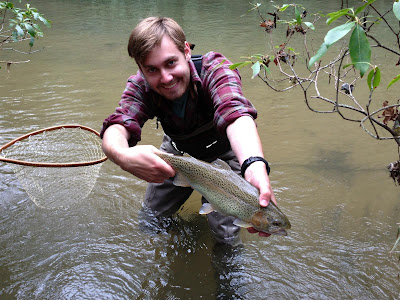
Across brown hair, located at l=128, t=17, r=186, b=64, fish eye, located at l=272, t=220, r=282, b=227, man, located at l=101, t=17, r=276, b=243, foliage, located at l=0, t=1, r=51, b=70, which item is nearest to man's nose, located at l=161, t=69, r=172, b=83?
man, located at l=101, t=17, r=276, b=243

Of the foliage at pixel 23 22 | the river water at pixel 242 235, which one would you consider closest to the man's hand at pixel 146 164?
the river water at pixel 242 235

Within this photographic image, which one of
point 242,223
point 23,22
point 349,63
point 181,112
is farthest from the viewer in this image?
point 23,22

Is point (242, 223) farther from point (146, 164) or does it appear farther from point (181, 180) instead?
point (146, 164)

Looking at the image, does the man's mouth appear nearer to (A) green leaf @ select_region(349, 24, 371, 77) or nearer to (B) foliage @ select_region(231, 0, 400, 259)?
(B) foliage @ select_region(231, 0, 400, 259)

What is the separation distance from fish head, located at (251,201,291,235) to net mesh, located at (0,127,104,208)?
1.95 metres

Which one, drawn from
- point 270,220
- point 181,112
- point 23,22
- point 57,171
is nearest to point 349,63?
point 270,220

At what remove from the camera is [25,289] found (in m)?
3.19

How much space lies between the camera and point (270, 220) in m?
1.83

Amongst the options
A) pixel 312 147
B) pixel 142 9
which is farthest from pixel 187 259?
pixel 142 9

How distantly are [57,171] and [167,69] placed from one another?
2.43 m

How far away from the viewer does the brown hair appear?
2232mm

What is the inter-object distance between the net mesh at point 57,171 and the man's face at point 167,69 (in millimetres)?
1279

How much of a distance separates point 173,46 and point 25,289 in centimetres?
236

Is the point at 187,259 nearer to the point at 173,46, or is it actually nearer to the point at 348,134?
the point at 173,46
